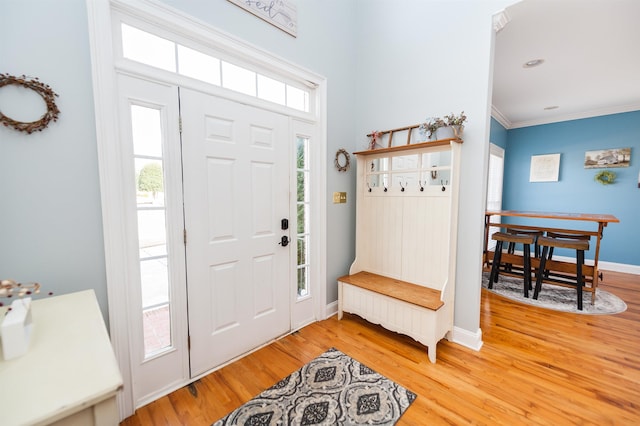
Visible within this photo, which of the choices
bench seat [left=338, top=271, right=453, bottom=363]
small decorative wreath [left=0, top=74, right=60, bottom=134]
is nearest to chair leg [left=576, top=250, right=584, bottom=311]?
bench seat [left=338, top=271, right=453, bottom=363]

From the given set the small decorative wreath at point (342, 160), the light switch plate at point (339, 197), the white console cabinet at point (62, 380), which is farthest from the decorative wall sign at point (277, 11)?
the white console cabinet at point (62, 380)

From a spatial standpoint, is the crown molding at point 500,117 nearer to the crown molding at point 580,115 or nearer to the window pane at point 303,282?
the crown molding at point 580,115

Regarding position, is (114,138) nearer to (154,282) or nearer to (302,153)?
(154,282)

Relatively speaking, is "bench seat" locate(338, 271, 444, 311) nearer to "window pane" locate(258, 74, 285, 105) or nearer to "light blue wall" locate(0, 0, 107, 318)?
"window pane" locate(258, 74, 285, 105)

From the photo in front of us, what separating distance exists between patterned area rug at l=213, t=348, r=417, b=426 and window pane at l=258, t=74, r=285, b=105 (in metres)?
2.21

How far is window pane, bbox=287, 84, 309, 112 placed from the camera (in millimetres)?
2327

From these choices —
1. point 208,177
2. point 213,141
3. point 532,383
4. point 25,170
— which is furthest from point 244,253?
point 532,383

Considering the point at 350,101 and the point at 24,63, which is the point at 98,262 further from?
the point at 350,101

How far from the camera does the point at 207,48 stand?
179 cm

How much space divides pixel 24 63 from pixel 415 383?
2.86 meters

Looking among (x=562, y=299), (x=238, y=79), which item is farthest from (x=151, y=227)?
(x=562, y=299)

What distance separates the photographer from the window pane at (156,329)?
1.63 metres

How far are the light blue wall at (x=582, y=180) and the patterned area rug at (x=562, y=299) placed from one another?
1.63 metres

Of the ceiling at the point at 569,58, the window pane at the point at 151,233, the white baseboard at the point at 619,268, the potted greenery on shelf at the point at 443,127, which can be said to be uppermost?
the ceiling at the point at 569,58
